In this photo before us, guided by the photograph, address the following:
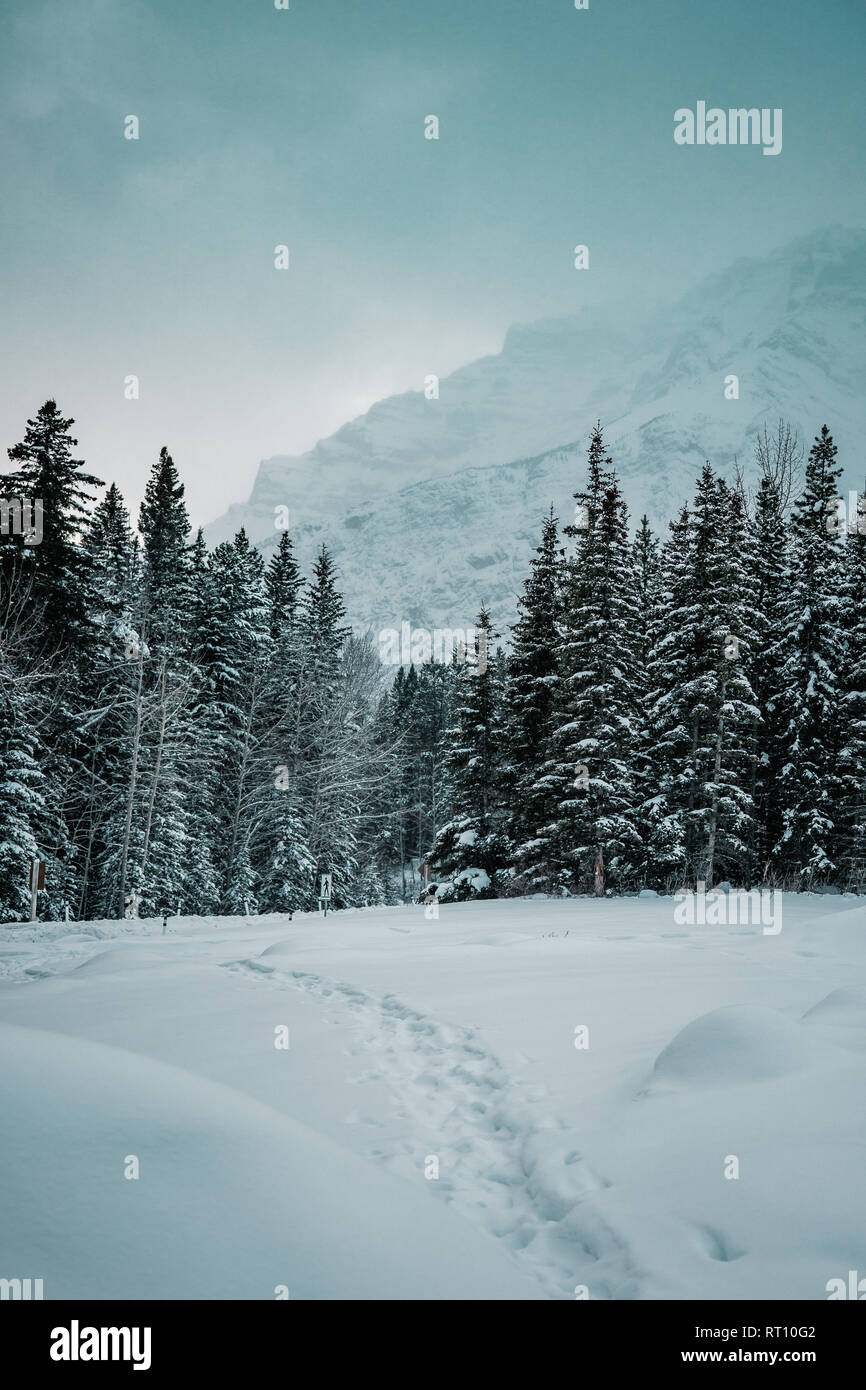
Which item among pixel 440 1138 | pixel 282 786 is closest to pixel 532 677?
pixel 282 786

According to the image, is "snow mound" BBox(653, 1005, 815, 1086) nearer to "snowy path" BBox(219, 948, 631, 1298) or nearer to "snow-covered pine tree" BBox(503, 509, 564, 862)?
"snowy path" BBox(219, 948, 631, 1298)

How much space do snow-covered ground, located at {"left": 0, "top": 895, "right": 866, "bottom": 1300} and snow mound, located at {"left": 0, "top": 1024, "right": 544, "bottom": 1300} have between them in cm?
1

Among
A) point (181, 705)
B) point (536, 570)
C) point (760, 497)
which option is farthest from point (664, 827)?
point (181, 705)

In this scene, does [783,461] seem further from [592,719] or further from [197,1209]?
[197,1209]

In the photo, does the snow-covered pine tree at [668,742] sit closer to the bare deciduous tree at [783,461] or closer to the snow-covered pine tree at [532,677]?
the snow-covered pine tree at [532,677]

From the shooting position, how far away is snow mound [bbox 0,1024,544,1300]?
263 cm

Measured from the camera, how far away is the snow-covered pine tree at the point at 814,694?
974 inches

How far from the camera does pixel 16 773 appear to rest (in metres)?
19.7

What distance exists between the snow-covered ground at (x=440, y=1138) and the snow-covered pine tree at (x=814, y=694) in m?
18.6

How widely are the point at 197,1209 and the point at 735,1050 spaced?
327 centimetres

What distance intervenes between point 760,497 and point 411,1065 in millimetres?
30251

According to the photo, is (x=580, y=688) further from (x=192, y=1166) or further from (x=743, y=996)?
(x=192, y=1166)

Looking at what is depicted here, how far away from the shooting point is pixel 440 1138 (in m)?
4.62

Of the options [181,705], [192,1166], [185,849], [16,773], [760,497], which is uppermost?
[760,497]
